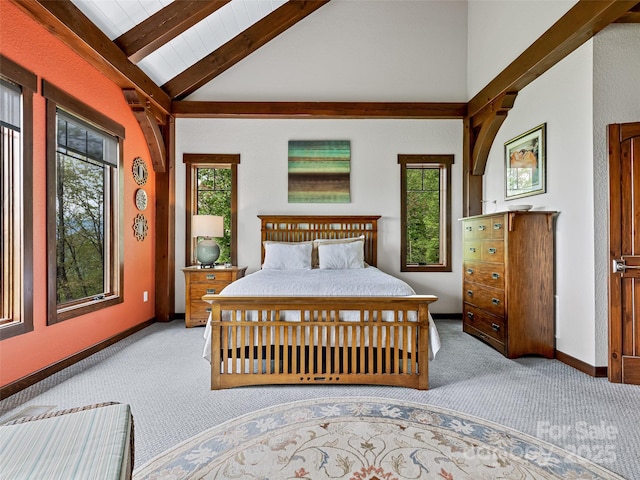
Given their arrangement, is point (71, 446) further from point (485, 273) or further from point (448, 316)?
point (448, 316)

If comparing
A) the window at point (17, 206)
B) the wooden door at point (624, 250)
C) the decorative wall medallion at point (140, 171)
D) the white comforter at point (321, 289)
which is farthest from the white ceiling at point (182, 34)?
the wooden door at point (624, 250)

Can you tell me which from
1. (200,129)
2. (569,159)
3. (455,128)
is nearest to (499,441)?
(569,159)

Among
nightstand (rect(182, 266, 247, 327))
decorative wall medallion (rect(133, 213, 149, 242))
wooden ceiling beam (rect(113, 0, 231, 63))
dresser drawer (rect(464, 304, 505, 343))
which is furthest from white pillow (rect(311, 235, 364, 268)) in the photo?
wooden ceiling beam (rect(113, 0, 231, 63))

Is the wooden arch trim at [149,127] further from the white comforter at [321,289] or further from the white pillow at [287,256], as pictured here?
the white comforter at [321,289]

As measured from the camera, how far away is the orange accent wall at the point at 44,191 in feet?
7.57

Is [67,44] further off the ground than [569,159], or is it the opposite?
[67,44]

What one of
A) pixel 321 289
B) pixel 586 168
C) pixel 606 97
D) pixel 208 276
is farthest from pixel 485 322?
pixel 208 276

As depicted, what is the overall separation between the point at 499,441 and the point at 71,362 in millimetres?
3303

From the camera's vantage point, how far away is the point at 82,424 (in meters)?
1.12

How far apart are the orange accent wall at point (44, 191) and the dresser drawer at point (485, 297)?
3.94 m

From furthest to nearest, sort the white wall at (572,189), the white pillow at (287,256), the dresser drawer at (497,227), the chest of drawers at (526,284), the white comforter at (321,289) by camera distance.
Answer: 1. the white pillow at (287,256)
2. the dresser drawer at (497,227)
3. the chest of drawers at (526,284)
4. the white wall at (572,189)
5. the white comforter at (321,289)

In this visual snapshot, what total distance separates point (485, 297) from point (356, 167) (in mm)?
2370

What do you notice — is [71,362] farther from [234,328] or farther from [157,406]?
[234,328]

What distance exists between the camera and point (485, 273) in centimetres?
348
